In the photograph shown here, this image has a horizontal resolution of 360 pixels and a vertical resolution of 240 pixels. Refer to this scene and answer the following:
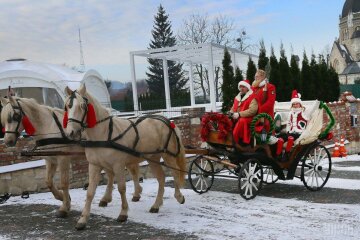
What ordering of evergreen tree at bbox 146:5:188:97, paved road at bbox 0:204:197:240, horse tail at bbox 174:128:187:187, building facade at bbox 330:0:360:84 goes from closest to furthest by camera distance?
paved road at bbox 0:204:197:240 → horse tail at bbox 174:128:187:187 → evergreen tree at bbox 146:5:188:97 → building facade at bbox 330:0:360:84

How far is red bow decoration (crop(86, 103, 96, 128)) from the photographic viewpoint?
6.01 m

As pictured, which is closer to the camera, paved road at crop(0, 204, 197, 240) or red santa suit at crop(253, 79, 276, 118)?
paved road at crop(0, 204, 197, 240)

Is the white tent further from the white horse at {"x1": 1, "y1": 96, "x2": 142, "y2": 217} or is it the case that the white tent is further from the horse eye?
the horse eye

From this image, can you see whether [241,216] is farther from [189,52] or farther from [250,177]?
[189,52]

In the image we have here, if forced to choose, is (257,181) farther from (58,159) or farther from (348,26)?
(348,26)

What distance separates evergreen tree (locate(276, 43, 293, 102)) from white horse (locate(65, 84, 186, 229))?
11112 mm

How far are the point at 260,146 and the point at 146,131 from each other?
2223 mm

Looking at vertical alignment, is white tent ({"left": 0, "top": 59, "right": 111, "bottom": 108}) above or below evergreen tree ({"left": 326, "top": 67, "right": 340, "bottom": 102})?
above

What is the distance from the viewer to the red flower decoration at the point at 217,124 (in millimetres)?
7668

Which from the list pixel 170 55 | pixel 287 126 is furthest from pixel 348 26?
pixel 287 126

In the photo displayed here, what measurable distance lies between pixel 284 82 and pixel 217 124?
1049 cm

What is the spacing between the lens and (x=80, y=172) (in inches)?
369

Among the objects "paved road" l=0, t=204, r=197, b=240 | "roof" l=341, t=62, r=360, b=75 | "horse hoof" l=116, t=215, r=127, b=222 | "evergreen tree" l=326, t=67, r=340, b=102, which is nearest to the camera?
"paved road" l=0, t=204, r=197, b=240

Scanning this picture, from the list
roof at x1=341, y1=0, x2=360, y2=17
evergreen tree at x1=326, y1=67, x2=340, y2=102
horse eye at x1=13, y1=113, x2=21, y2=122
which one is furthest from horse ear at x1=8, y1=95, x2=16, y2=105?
roof at x1=341, y1=0, x2=360, y2=17
